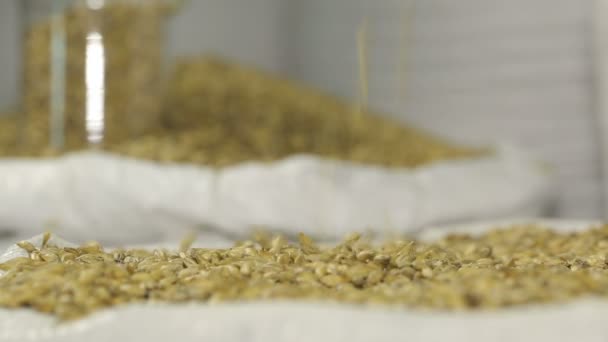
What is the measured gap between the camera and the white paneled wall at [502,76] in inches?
95.0

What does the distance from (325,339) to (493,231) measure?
814 millimetres

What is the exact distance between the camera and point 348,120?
2043mm

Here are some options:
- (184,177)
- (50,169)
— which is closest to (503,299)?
(184,177)

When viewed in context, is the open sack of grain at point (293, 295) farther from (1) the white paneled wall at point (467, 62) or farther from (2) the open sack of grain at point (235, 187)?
(1) the white paneled wall at point (467, 62)

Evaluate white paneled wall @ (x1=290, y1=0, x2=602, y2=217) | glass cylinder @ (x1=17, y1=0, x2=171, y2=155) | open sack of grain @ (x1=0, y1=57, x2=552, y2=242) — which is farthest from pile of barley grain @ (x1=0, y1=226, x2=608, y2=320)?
white paneled wall @ (x1=290, y1=0, x2=602, y2=217)

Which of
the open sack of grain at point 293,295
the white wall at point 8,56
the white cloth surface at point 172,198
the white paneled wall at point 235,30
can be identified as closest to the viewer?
the open sack of grain at point 293,295

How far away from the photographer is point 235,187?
1317 millimetres

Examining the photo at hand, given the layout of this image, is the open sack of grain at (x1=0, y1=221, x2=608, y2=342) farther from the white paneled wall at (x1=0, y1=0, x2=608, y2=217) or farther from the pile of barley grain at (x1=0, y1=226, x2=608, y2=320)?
the white paneled wall at (x1=0, y1=0, x2=608, y2=217)

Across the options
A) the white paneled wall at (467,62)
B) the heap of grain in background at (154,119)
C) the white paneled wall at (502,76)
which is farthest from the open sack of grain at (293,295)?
the white paneled wall at (502,76)

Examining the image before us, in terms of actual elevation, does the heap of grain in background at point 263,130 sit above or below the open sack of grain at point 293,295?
above

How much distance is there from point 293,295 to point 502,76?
7.26 ft

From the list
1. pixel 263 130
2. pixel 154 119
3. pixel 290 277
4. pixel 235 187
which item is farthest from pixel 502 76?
pixel 290 277

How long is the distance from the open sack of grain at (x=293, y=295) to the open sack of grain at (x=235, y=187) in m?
0.49

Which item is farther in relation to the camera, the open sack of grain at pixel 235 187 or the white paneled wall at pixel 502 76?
the white paneled wall at pixel 502 76
